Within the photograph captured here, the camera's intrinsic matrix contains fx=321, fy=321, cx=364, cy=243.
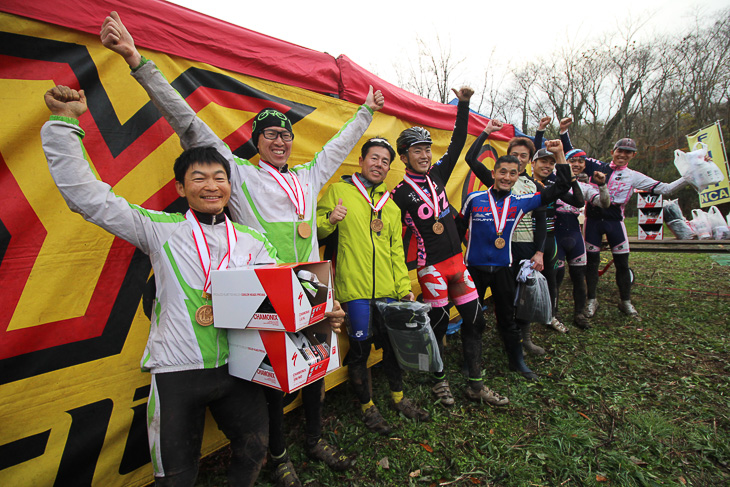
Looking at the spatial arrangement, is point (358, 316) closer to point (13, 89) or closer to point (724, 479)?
point (13, 89)

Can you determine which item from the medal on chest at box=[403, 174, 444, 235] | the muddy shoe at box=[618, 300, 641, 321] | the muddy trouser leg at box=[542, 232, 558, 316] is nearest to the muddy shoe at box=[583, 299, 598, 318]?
the muddy shoe at box=[618, 300, 641, 321]

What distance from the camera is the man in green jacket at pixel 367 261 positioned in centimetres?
262

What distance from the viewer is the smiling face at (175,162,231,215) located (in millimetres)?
1729

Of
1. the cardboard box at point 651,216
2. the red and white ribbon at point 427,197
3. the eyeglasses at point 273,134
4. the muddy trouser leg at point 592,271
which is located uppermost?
the eyeglasses at point 273,134

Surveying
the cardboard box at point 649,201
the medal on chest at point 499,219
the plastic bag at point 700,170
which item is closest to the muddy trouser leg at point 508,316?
the medal on chest at point 499,219

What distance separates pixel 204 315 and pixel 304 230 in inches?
35.7

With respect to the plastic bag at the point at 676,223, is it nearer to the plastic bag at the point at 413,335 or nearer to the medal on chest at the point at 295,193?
the plastic bag at the point at 413,335

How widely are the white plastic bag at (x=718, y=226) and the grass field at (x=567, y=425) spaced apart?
3.95 metres

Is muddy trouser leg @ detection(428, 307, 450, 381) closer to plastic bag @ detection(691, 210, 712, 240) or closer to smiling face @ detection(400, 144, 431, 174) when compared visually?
smiling face @ detection(400, 144, 431, 174)

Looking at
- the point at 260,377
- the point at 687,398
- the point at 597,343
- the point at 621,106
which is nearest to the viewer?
the point at 260,377

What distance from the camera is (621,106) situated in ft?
71.8

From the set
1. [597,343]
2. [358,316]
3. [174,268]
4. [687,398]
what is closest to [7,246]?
[174,268]

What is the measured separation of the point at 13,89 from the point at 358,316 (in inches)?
98.8

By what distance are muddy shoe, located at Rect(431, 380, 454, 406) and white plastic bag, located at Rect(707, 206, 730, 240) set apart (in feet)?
25.9
